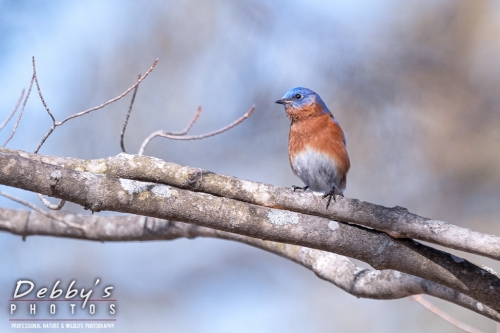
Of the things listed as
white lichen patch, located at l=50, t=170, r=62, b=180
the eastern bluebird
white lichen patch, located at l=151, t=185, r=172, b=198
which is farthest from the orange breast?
white lichen patch, located at l=50, t=170, r=62, b=180

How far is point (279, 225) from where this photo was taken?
9.95 ft

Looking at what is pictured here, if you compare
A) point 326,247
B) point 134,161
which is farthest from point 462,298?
point 134,161

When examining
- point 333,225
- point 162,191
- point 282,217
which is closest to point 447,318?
point 333,225

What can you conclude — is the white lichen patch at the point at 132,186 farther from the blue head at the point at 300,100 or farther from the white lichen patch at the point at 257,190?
the blue head at the point at 300,100

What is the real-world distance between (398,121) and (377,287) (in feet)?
12.8

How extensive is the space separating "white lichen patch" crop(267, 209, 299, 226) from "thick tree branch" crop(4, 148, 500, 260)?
4.1 inches

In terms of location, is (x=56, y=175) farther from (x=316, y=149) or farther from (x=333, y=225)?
(x=316, y=149)

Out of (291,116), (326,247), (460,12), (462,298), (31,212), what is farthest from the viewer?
(460,12)

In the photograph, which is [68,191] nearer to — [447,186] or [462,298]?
[462,298]

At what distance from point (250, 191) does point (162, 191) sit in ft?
1.75

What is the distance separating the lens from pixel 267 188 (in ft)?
10.6

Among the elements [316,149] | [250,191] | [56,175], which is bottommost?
[56,175]

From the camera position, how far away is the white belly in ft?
16.5

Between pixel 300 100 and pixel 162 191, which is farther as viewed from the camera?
pixel 300 100
